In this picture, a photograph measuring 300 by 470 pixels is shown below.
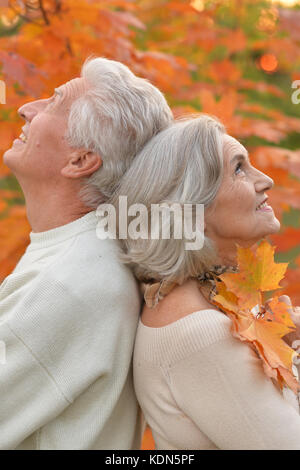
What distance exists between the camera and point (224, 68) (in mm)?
3459

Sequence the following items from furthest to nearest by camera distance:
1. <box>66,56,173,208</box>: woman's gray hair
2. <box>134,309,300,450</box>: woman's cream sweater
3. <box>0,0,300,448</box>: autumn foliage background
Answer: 1. <box>0,0,300,448</box>: autumn foliage background
2. <box>66,56,173,208</box>: woman's gray hair
3. <box>134,309,300,450</box>: woman's cream sweater

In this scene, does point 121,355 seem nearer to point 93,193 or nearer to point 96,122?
point 93,193

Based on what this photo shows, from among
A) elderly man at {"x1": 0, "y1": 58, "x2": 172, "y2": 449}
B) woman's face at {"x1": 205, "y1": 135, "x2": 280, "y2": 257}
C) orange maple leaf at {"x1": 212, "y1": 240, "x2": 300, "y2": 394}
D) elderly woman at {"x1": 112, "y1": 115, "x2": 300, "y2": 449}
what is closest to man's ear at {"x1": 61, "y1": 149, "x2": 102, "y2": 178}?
elderly man at {"x1": 0, "y1": 58, "x2": 172, "y2": 449}

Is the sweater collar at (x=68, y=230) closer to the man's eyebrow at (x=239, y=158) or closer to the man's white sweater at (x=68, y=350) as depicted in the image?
the man's white sweater at (x=68, y=350)

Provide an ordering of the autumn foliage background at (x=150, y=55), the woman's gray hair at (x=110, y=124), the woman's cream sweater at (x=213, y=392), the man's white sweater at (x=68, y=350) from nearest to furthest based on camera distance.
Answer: the woman's cream sweater at (x=213, y=392) → the man's white sweater at (x=68, y=350) → the woman's gray hair at (x=110, y=124) → the autumn foliage background at (x=150, y=55)

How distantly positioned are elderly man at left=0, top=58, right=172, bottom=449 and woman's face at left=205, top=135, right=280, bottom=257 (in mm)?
276

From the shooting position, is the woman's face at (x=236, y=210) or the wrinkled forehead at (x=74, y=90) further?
the wrinkled forehead at (x=74, y=90)

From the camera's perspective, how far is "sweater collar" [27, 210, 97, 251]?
5.34 ft

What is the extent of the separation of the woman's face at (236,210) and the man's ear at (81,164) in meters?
0.38

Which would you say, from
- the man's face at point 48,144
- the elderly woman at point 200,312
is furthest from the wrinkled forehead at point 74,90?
the elderly woman at point 200,312

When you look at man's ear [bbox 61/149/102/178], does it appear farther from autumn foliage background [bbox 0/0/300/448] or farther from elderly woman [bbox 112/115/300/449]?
autumn foliage background [bbox 0/0/300/448]

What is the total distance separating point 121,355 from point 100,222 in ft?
1.28

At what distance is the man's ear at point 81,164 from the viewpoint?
164cm

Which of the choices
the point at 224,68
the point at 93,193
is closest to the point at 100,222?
the point at 93,193
